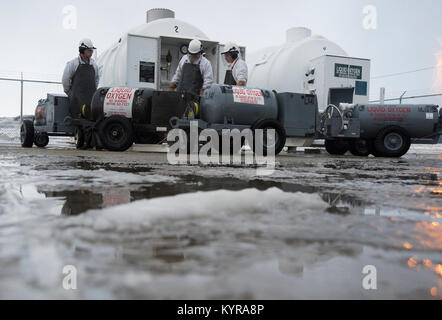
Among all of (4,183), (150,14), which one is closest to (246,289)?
(4,183)

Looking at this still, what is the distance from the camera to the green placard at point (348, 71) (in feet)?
42.3

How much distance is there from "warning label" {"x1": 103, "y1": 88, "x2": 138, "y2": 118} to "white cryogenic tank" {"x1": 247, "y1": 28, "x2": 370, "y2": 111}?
22.5ft

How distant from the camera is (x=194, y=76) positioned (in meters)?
7.93

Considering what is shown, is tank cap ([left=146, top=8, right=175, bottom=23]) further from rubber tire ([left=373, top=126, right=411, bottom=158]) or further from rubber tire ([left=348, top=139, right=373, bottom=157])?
rubber tire ([left=373, top=126, right=411, bottom=158])

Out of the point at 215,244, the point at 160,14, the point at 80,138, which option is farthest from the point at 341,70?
the point at 215,244

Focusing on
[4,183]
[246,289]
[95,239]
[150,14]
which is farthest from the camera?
[150,14]

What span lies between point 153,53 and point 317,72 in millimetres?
5218

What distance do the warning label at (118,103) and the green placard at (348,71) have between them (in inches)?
290

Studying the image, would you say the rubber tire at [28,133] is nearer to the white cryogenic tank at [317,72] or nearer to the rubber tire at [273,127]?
the rubber tire at [273,127]

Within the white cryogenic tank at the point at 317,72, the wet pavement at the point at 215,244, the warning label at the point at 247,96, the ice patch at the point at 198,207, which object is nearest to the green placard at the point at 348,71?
the white cryogenic tank at the point at 317,72

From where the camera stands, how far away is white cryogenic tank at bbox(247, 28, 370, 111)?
12812 millimetres

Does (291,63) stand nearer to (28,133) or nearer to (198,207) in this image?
(28,133)
